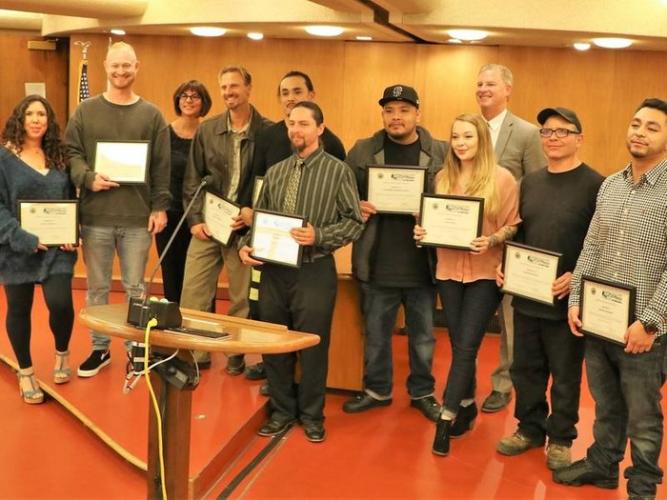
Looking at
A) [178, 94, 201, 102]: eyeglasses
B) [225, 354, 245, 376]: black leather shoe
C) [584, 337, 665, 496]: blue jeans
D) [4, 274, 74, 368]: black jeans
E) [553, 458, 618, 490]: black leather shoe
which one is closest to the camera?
[584, 337, 665, 496]: blue jeans

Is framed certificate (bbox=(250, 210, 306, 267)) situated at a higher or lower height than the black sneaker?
higher

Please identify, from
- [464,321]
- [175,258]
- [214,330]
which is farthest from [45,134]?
[464,321]

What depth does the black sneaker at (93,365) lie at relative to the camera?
4.39m

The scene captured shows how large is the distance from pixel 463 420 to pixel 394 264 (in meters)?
0.85

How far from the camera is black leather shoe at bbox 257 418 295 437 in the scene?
154 inches

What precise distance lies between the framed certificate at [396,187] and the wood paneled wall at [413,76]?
2.62m

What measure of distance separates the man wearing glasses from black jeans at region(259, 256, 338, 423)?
1.69 feet

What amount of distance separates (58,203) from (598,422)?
8.96ft

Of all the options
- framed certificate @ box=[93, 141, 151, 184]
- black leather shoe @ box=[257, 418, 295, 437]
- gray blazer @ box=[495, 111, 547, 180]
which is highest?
gray blazer @ box=[495, 111, 547, 180]

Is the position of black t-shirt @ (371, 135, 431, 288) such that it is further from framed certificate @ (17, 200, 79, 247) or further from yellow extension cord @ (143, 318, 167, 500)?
yellow extension cord @ (143, 318, 167, 500)

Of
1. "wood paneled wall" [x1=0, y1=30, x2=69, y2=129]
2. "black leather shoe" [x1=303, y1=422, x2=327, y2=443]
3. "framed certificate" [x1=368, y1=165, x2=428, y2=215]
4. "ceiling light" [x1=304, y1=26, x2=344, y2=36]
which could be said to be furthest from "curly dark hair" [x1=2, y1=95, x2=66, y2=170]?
"wood paneled wall" [x1=0, y1=30, x2=69, y2=129]

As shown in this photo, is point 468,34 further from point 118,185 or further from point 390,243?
point 118,185

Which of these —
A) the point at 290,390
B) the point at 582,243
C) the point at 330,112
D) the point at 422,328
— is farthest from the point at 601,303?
the point at 330,112

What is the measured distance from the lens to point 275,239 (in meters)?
3.70
